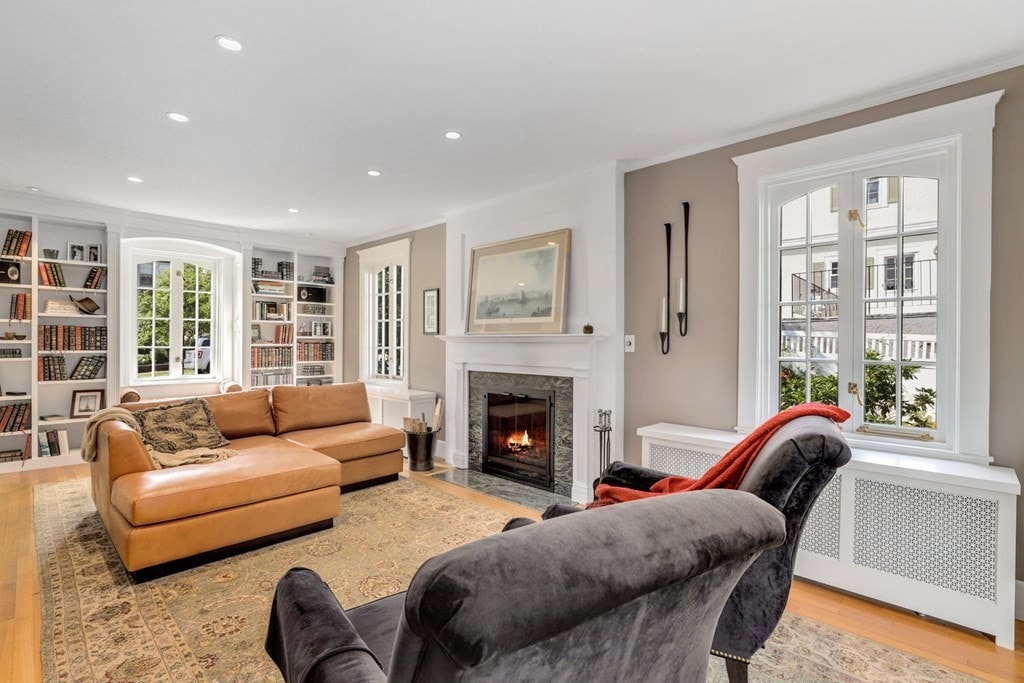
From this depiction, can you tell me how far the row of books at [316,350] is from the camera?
6795 mm

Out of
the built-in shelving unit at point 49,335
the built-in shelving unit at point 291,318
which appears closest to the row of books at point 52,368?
the built-in shelving unit at point 49,335

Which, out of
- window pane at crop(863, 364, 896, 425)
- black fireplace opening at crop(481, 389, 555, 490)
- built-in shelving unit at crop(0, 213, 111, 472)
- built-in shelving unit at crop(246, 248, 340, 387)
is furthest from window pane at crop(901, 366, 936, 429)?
built-in shelving unit at crop(0, 213, 111, 472)

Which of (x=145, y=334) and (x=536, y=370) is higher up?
(x=145, y=334)

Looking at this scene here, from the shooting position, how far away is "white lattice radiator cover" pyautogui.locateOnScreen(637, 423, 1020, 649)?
7.10ft

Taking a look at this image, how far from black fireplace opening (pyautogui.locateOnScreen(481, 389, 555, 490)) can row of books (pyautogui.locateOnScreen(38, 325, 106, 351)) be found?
13.3 feet

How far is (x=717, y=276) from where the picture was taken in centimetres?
335

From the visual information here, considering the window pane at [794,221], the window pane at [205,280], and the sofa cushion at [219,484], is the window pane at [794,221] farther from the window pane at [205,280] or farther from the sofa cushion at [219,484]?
Result: the window pane at [205,280]

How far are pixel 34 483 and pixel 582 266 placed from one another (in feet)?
16.3

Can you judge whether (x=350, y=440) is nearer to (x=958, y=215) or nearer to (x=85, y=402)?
(x=85, y=402)

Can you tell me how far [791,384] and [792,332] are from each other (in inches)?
12.4

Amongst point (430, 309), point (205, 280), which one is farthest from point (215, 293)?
point (430, 309)

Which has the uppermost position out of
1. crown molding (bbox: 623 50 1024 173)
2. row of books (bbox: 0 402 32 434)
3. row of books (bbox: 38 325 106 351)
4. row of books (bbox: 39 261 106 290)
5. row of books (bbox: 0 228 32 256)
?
crown molding (bbox: 623 50 1024 173)

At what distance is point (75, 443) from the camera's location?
17.3ft

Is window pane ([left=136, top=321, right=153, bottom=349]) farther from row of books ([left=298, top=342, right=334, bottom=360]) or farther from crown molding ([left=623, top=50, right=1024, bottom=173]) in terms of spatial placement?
crown molding ([left=623, top=50, right=1024, bottom=173])
